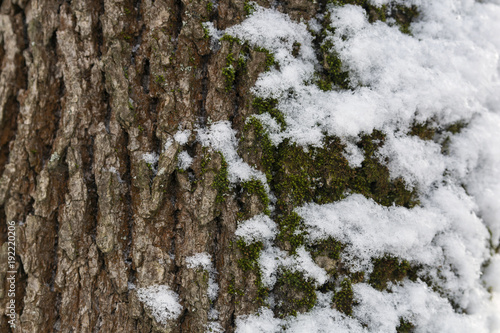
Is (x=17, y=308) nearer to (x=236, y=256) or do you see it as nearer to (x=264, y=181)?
(x=236, y=256)

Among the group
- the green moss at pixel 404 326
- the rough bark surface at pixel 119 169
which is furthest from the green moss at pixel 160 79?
the green moss at pixel 404 326

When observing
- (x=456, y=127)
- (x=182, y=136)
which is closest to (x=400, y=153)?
(x=456, y=127)

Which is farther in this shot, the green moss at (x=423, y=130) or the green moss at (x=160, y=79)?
the green moss at (x=423, y=130)

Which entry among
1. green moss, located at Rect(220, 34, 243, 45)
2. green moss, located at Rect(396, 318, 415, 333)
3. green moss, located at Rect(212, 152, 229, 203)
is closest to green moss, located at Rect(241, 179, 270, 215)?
green moss, located at Rect(212, 152, 229, 203)

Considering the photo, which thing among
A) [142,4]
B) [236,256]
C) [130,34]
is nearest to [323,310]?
[236,256]

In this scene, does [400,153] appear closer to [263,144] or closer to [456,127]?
[456,127]

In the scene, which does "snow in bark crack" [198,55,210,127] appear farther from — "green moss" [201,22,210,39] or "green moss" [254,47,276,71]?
"green moss" [254,47,276,71]

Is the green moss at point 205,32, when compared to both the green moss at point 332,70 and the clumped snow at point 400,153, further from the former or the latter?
the green moss at point 332,70

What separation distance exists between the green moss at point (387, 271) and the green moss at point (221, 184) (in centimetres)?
111

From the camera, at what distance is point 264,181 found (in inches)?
76.3

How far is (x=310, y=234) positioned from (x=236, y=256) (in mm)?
494

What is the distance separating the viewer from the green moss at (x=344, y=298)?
6.31ft

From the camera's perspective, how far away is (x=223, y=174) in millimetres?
1902

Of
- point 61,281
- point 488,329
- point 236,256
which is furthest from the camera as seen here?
point 488,329
